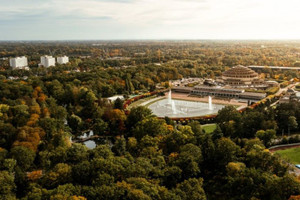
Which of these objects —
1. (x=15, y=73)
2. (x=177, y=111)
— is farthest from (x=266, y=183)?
(x=15, y=73)

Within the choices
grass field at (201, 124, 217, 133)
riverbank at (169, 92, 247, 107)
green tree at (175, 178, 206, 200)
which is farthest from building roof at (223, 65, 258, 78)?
green tree at (175, 178, 206, 200)

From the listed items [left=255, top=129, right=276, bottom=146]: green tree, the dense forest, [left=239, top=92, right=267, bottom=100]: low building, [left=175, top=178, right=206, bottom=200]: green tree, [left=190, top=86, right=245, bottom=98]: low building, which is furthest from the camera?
[left=190, top=86, right=245, bottom=98]: low building

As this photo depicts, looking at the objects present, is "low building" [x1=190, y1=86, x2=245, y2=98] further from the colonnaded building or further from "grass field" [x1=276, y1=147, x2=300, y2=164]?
"grass field" [x1=276, y1=147, x2=300, y2=164]

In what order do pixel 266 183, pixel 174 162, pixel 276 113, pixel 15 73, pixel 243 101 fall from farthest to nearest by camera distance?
pixel 15 73
pixel 243 101
pixel 276 113
pixel 174 162
pixel 266 183

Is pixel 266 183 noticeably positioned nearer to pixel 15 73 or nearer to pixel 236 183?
pixel 236 183

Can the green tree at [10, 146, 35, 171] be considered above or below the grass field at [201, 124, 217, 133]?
above

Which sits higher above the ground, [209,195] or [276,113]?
[276,113]

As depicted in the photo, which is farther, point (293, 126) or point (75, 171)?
point (293, 126)

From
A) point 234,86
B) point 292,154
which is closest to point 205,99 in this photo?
point 234,86
